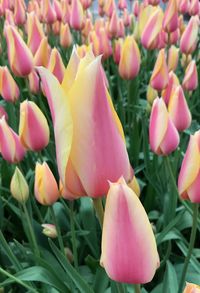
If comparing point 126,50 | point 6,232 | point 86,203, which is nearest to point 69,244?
point 86,203

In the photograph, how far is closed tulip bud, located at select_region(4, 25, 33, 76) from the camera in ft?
3.23

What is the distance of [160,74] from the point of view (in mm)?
999

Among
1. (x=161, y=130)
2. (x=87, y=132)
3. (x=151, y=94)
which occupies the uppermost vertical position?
(x=87, y=132)

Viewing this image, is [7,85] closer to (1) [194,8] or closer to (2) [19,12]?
(2) [19,12]

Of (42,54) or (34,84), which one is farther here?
(34,84)

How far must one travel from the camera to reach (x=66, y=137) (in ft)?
1.29

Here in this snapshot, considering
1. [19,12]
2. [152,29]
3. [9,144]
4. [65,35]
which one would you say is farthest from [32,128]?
[19,12]

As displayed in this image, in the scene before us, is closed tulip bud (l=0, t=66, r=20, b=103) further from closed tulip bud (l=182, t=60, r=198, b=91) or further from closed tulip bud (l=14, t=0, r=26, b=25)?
closed tulip bud (l=14, t=0, r=26, b=25)

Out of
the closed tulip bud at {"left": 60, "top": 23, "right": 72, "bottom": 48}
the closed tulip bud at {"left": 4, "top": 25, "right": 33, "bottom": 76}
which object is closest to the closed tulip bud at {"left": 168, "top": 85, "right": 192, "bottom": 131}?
the closed tulip bud at {"left": 4, "top": 25, "right": 33, "bottom": 76}

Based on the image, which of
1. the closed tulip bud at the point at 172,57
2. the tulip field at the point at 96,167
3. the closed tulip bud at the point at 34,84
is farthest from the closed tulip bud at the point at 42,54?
the closed tulip bud at the point at 172,57

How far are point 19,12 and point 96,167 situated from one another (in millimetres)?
1341

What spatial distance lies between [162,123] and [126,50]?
0.44 meters

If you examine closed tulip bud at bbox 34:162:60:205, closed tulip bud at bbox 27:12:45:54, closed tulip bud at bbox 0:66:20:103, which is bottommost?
closed tulip bud at bbox 34:162:60:205

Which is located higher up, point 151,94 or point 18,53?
point 18,53
